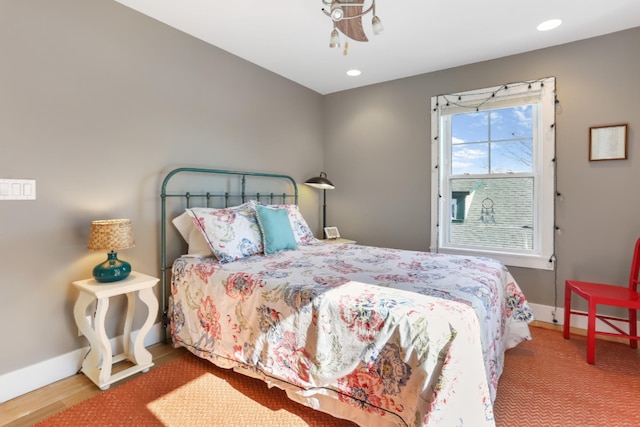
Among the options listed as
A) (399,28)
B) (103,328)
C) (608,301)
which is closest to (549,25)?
(399,28)

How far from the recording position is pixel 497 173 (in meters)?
3.25

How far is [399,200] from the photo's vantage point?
3.78 m

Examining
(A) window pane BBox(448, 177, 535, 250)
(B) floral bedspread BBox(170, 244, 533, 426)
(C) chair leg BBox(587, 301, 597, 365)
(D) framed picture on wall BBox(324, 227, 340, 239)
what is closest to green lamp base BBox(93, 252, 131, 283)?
(B) floral bedspread BBox(170, 244, 533, 426)

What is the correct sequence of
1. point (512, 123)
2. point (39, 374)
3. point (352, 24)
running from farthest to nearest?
point (512, 123)
point (352, 24)
point (39, 374)

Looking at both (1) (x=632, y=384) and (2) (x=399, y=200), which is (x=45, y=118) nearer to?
(2) (x=399, y=200)

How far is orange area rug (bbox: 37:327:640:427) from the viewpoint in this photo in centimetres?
167

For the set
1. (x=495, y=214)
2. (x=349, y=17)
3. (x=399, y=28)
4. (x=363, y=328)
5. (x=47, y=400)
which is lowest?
(x=47, y=400)

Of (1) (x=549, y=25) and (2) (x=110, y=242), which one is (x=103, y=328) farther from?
(1) (x=549, y=25)

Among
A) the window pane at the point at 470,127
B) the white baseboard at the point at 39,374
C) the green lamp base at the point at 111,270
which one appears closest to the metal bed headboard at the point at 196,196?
the green lamp base at the point at 111,270

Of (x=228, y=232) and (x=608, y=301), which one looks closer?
(x=608, y=301)

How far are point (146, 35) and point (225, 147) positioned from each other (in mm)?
1041

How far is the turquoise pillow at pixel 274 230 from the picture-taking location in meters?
2.67

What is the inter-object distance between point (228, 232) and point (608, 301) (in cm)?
278

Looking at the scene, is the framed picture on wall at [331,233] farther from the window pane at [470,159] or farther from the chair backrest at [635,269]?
the chair backrest at [635,269]
